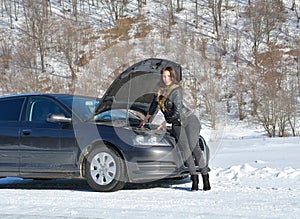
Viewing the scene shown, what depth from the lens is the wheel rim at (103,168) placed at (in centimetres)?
646

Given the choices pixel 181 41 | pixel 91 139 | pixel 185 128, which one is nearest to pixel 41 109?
pixel 91 139

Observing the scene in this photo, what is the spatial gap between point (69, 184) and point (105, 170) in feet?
4.92

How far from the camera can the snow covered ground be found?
196 inches

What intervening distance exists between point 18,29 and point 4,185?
130 ft

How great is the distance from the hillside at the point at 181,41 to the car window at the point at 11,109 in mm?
13559

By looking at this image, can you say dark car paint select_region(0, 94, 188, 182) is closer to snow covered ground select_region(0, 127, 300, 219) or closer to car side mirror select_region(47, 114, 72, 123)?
car side mirror select_region(47, 114, 72, 123)

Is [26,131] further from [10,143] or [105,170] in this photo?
[105,170]

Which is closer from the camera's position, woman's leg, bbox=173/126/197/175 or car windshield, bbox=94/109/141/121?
woman's leg, bbox=173/126/197/175

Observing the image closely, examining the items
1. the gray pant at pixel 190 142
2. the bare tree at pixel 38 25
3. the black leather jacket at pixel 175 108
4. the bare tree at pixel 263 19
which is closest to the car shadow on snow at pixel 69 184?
the gray pant at pixel 190 142

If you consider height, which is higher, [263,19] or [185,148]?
[263,19]

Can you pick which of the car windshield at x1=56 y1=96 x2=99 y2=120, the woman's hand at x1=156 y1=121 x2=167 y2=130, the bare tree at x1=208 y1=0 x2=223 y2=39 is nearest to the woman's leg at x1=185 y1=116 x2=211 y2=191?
the woman's hand at x1=156 y1=121 x2=167 y2=130

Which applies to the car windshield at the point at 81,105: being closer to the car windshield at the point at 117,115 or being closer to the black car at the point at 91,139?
the black car at the point at 91,139

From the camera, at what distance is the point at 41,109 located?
7203 millimetres

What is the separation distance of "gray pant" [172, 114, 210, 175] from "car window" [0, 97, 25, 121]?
2.60 metres
